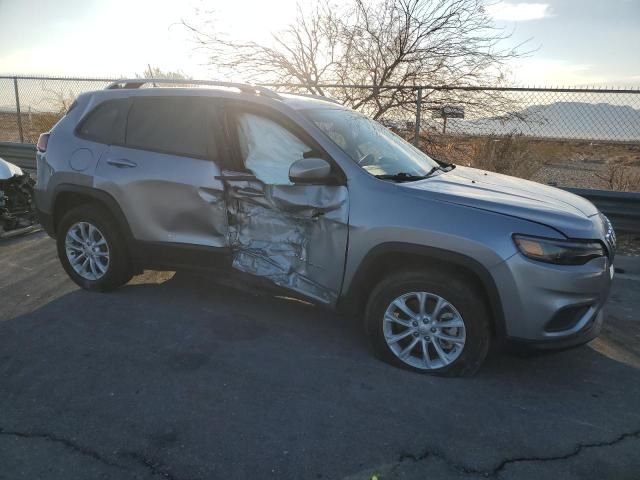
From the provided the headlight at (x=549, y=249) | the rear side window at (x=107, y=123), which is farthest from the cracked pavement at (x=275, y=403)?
the rear side window at (x=107, y=123)

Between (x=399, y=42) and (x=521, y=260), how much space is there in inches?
265

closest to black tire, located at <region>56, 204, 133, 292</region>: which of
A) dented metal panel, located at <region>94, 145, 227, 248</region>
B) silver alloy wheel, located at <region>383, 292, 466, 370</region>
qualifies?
dented metal panel, located at <region>94, 145, 227, 248</region>

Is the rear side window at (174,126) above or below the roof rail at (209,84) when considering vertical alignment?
below

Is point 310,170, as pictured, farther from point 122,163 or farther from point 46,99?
point 46,99

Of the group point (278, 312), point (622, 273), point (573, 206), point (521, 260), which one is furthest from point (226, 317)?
point (622, 273)

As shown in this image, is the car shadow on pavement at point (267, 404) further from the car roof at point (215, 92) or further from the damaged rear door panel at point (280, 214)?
the car roof at point (215, 92)

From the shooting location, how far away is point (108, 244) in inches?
172

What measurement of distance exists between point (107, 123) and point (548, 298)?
373cm

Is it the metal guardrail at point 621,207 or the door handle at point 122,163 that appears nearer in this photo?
the door handle at point 122,163

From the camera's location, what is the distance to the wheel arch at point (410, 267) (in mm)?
3016

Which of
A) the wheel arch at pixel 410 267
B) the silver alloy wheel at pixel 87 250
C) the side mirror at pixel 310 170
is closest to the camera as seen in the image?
the wheel arch at pixel 410 267

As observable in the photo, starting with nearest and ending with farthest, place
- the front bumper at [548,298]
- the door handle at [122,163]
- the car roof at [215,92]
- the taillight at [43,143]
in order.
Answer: the front bumper at [548,298] < the car roof at [215,92] < the door handle at [122,163] < the taillight at [43,143]

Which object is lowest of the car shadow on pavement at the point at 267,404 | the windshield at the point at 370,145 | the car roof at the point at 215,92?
the car shadow on pavement at the point at 267,404

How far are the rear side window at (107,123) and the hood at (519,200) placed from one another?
8.32 ft
